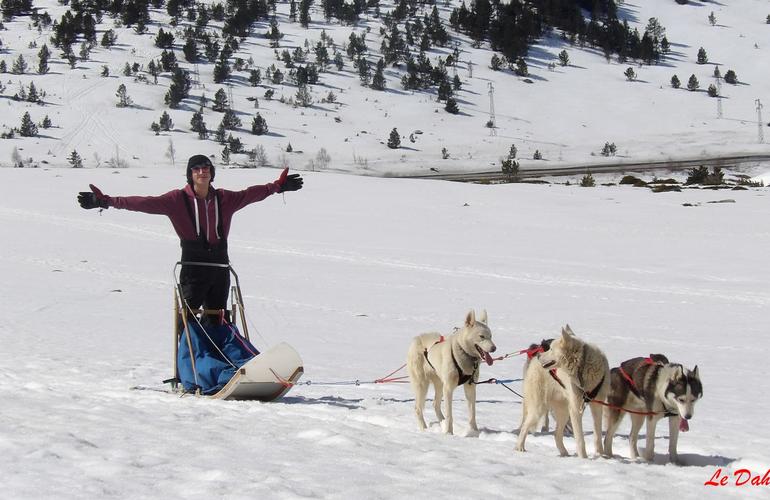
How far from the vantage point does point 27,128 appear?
180 feet

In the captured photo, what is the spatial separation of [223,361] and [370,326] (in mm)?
5412

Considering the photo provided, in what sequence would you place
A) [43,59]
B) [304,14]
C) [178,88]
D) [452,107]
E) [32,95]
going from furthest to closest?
[304,14], [43,59], [452,107], [178,88], [32,95]

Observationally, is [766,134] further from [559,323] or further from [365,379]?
[365,379]

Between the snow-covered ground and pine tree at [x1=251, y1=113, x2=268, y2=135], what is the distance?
91.8 ft

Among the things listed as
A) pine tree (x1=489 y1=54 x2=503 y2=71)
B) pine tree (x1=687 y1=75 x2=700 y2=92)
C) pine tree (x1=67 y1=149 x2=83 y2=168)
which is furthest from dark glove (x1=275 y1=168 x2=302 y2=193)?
pine tree (x1=489 y1=54 x2=503 y2=71)

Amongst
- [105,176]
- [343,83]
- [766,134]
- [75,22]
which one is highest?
[75,22]

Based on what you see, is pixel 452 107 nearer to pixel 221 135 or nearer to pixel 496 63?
pixel 496 63

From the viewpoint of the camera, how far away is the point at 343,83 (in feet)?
238

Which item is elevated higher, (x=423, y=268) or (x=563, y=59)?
(x=563, y=59)

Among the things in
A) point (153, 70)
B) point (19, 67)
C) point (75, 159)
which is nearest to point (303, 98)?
point (153, 70)

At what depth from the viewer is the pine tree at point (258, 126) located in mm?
59594

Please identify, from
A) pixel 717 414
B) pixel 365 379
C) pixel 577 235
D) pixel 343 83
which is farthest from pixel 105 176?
pixel 343 83

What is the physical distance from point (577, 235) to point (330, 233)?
23.8ft

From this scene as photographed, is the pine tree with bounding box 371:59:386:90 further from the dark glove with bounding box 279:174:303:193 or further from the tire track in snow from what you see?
the dark glove with bounding box 279:174:303:193
